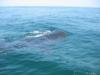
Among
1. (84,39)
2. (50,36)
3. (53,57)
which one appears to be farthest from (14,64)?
(84,39)

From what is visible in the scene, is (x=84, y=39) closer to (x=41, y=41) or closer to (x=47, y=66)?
(x=41, y=41)

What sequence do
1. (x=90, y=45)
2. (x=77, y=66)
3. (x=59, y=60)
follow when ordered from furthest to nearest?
(x=90, y=45)
(x=59, y=60)
(x=77, y=66)

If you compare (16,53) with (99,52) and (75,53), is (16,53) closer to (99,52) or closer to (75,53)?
(75,53)

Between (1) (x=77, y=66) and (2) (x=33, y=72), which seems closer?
(2) (x=33, y=72)

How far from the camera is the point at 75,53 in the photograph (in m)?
14.0

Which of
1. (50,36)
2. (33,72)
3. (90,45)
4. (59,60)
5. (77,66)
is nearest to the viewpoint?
(33,72)

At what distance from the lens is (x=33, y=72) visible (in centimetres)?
1054

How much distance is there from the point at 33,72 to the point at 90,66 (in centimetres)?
394

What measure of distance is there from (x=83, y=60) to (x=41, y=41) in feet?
18.1

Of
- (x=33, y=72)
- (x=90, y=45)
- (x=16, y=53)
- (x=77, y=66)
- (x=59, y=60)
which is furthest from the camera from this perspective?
(x=90, y=45)

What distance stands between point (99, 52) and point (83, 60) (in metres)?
2.49

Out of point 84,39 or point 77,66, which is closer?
point 77,66

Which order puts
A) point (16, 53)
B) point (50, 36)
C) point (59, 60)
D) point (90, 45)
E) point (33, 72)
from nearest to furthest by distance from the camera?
1. point (33, 72)
2. point (59, 60)
3. point (16, 53)
4. point (90, 45)
5. point (50, 36)

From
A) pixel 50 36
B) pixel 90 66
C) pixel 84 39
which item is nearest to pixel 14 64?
pixel 90 66
